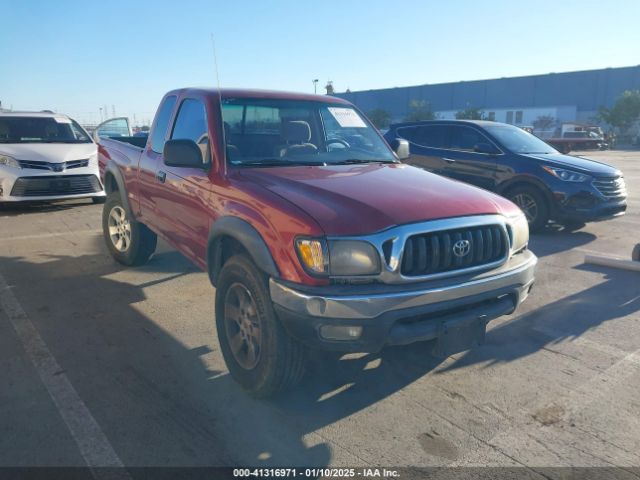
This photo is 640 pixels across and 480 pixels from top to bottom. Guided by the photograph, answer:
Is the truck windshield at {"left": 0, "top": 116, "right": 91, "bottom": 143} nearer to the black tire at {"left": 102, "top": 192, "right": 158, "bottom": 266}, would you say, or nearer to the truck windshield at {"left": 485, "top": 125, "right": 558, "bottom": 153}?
the black tire at {"left": 102, "top": 192, "right": 158, "bottom": 266}

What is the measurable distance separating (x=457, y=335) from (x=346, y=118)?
2370mm

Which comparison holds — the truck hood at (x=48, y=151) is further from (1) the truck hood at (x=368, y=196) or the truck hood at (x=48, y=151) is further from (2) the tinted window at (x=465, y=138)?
(1) the truck hood at (x=368, y=196)

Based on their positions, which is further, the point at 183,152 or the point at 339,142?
the point at 339,142

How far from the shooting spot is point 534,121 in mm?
64688

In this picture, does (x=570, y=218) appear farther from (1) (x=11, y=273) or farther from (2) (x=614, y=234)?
(1) (x=11, y=273)

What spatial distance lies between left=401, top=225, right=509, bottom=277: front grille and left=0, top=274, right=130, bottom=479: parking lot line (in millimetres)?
1766

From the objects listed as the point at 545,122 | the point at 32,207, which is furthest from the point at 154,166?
the point at 545,122

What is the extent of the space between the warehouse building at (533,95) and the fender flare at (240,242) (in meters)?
65.9

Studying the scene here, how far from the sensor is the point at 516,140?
8328 millimetres

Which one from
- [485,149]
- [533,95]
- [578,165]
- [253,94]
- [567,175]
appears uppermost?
[533,95]

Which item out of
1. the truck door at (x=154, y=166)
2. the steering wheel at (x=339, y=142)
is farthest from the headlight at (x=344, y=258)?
the truck door at (x=154, y=166)

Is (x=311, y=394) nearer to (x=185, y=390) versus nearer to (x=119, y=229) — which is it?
(x=185, y=390)

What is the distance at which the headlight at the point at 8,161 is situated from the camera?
8.92 meters

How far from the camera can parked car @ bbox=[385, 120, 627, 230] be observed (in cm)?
736
